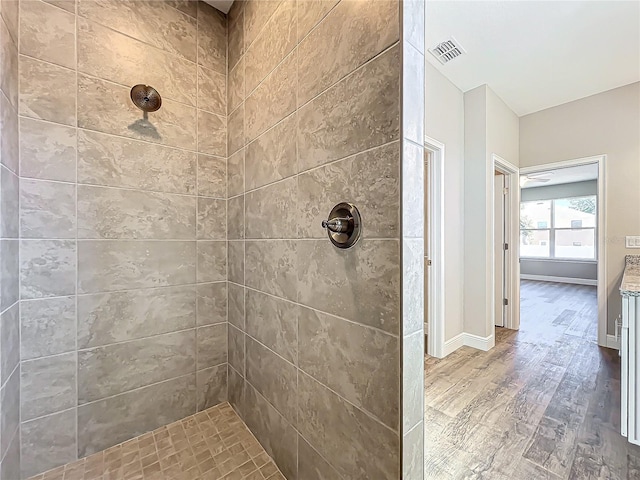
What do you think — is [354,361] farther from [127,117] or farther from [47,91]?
[47,91]

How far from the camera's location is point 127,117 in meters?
1.47

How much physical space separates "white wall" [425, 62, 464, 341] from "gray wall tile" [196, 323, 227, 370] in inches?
83.0

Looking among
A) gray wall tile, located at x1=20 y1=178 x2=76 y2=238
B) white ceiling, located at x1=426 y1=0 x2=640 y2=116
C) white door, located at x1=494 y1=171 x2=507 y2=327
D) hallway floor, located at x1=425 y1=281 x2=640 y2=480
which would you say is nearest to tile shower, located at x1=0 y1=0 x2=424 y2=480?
gray wall tile, located at x1=20 y1=178 x2=76 y2=238

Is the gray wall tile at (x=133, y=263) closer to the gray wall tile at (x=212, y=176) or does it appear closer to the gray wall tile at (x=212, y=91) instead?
the gray wall tile at (x=212, y=176)

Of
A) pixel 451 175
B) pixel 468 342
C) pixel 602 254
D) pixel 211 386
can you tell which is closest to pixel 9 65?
pixel 211 386

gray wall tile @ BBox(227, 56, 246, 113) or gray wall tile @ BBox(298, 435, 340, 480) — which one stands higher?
gray wall tile @ BBox(227, 56, 246, 113)

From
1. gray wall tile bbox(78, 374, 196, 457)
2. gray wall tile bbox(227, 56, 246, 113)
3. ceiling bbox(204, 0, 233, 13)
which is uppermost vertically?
ceiling bbox(204, 0, 233, 13)

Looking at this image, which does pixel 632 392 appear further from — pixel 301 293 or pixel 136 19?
pixel 136 19

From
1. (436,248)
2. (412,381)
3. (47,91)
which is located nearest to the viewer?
(412,381)

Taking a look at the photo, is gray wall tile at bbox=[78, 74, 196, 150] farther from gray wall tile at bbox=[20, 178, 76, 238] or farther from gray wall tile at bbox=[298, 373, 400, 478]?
gray wall tile at bbox=[298, 373, 400, 478]

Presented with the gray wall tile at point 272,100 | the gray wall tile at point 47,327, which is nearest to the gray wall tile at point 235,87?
the gray wall tile at point 272,100

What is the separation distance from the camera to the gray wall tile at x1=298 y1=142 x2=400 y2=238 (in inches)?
30.8

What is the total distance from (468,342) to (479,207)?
1469mm

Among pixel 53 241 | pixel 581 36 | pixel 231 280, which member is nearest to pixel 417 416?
pixel 231 280
